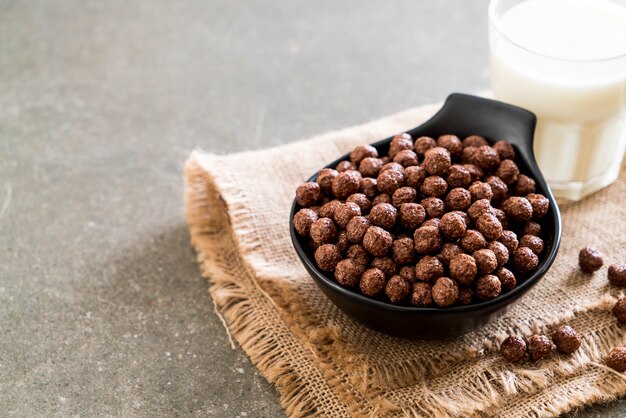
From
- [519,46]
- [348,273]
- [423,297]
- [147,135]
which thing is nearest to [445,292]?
[423,297]

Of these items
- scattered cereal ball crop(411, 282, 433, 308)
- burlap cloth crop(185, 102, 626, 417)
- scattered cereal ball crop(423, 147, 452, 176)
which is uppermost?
scattered cereal ball crop(423, 147, 452, 176)

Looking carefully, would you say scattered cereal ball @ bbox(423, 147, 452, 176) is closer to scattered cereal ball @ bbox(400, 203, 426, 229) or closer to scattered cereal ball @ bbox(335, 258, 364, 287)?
scattered cereal ball @ bbox(400, 203, 426, 229)

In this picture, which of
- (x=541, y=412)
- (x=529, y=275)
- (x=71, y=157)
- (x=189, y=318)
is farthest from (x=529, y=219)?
(x=71, y=157)

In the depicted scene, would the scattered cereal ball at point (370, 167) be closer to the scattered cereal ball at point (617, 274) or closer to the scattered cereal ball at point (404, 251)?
the scattered cereal ball at point (404, 251)

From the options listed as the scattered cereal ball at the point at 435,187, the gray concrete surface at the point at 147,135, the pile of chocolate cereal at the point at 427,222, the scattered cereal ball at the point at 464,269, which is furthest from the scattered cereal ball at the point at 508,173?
the gray concrete surface at the point at 147,135

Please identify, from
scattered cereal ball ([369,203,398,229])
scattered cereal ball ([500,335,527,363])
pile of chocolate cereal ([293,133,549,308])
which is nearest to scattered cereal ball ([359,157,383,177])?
pile of chocolate cereal ([293,133,549,308])

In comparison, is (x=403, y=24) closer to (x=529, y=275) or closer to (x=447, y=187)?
(x=447, y=187)
